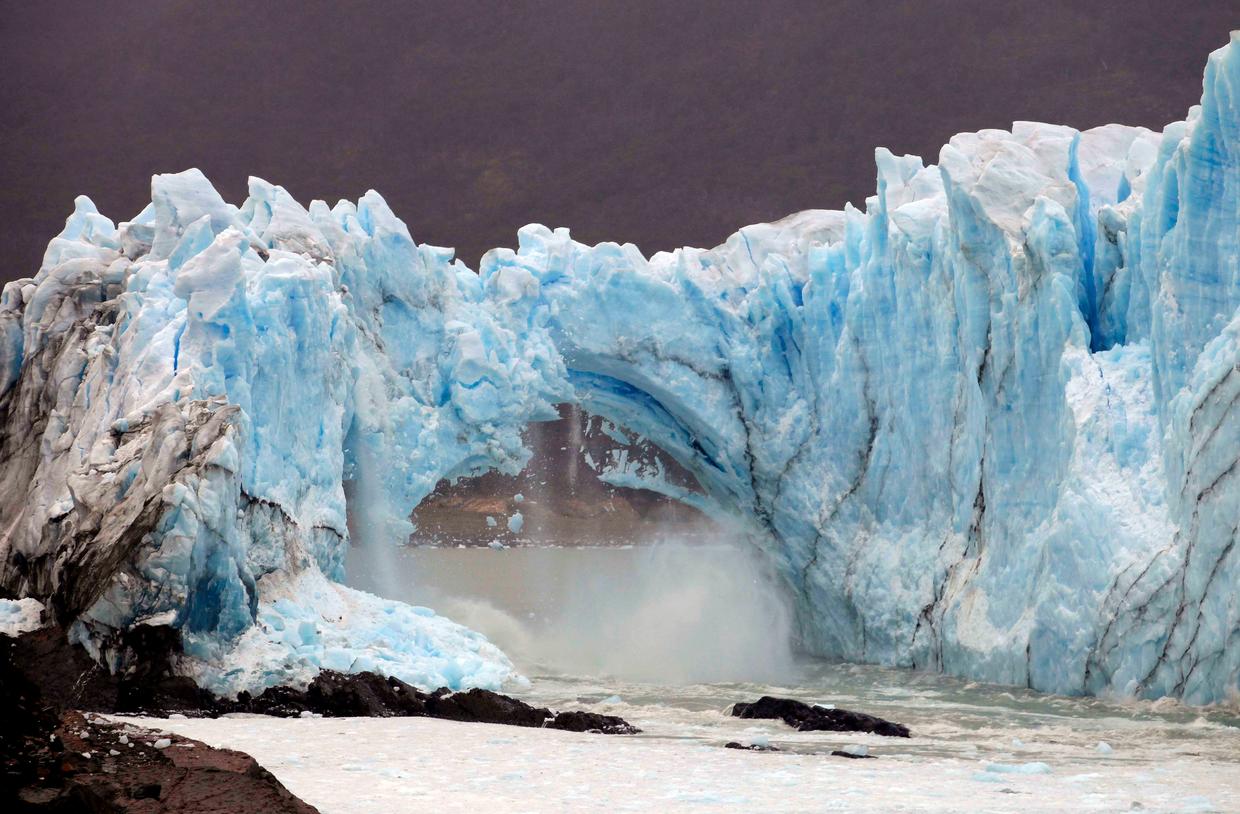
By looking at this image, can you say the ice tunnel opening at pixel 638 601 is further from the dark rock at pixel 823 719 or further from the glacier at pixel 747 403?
the dark rock at pixel 823 719

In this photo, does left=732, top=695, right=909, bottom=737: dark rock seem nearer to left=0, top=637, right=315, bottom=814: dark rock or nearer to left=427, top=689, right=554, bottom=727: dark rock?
left=427, top=689, right=554, bottom=727: dark rock

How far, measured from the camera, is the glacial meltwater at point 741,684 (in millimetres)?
9227

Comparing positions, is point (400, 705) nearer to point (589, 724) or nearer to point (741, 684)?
point (589, 724)

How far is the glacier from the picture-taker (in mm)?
10984

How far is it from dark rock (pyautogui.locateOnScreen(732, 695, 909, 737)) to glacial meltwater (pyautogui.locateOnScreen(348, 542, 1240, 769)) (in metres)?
0.17

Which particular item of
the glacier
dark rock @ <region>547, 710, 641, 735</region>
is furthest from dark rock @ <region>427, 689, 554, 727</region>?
the glacier

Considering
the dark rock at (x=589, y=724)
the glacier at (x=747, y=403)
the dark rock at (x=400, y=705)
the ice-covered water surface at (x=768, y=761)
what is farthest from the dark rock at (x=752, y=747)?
the glacier at (x=747, y=403)

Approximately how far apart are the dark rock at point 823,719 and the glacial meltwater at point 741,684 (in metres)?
0.17

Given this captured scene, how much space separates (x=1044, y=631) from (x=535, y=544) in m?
42.7

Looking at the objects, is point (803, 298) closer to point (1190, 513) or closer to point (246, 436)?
point (1190, 513)

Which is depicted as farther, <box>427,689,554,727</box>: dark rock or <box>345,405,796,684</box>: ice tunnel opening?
<box>345,405,796,684</box>: ice tunnel opening

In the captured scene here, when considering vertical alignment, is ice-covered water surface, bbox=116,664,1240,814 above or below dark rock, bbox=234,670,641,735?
below

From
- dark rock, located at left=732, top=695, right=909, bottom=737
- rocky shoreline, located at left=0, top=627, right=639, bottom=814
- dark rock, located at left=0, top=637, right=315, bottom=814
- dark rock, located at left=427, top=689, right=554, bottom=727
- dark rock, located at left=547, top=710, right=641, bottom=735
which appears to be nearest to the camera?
dark rock, located at left=0, top=637, right=315, bottom=814

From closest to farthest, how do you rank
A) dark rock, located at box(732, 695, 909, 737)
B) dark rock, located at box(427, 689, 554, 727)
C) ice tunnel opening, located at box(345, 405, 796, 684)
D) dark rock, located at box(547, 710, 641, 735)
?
dark rock, located at box(547, 710, 641, 735), dark rock, located at box(732, 695, 909, 737), dark rock, located at box(427, 689, 554, 727), ice tunnel opening, located at box(345, 405, 796, 684)
